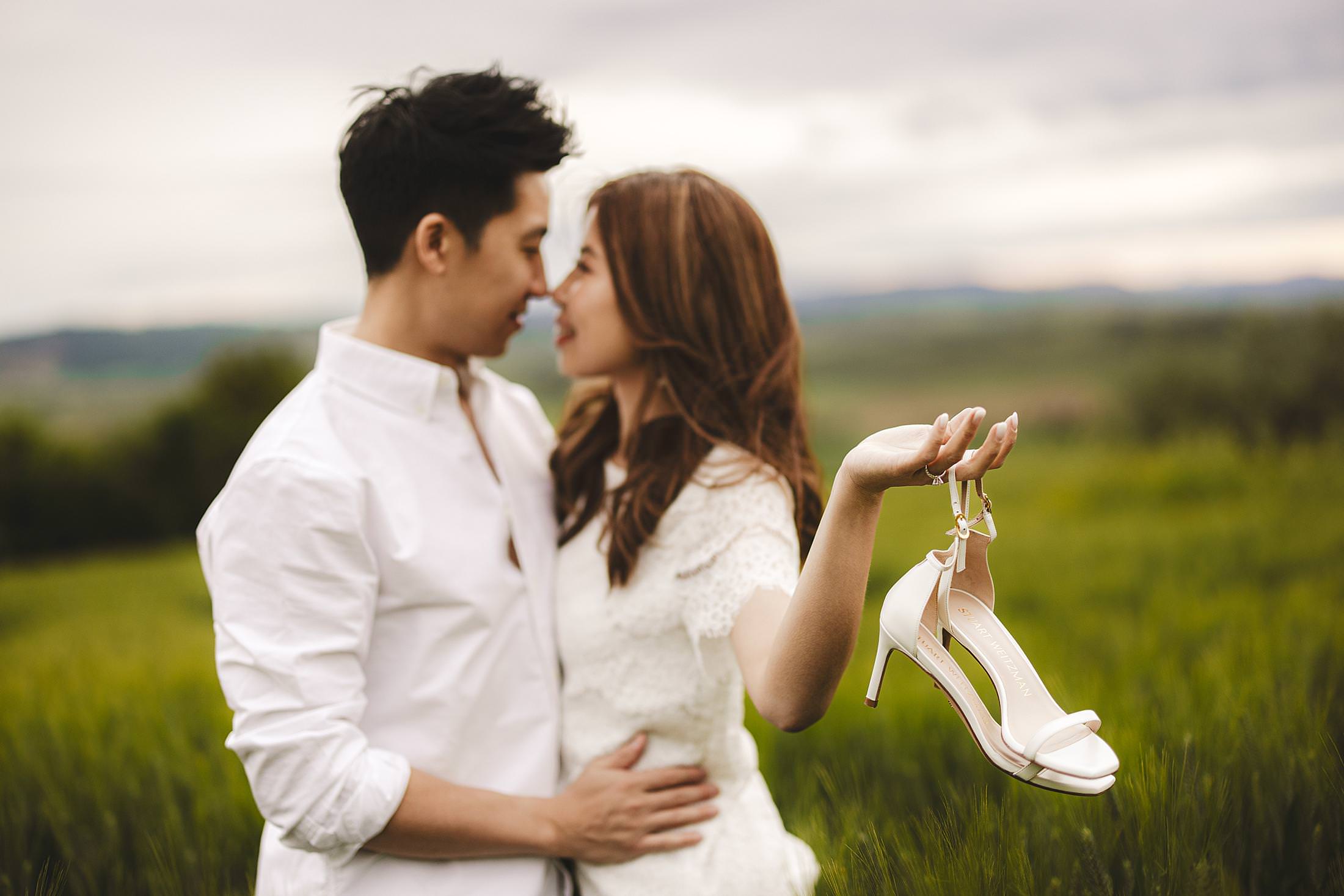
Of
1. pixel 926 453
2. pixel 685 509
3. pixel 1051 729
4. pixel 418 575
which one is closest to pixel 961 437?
pixel 926 453

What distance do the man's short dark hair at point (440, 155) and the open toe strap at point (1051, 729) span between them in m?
1.87

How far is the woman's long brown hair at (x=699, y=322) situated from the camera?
96.1 inches

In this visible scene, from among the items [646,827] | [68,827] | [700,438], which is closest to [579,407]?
[700,438]

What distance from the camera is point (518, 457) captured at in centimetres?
272

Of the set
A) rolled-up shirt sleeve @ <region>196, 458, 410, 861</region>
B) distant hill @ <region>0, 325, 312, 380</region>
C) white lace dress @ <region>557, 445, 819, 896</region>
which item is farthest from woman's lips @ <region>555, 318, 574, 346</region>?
distant hill @ <region>0, 325, 312, 380</region>

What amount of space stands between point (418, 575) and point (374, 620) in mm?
157

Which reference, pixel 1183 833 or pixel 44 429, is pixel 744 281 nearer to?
pixel 1183 833

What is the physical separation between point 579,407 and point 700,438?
80cm

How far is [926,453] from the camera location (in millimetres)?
1387

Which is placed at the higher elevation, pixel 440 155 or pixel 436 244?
pixel 440 155

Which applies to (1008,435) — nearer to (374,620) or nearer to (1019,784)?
(374,620)

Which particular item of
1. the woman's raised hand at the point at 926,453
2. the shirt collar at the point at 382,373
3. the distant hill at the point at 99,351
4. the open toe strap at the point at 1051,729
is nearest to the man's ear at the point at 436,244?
the shirt collar at the point at 382,373

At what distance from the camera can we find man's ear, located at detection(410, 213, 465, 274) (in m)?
2.48

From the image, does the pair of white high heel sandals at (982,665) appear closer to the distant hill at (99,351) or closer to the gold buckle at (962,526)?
the gold buckle at (962,526)
